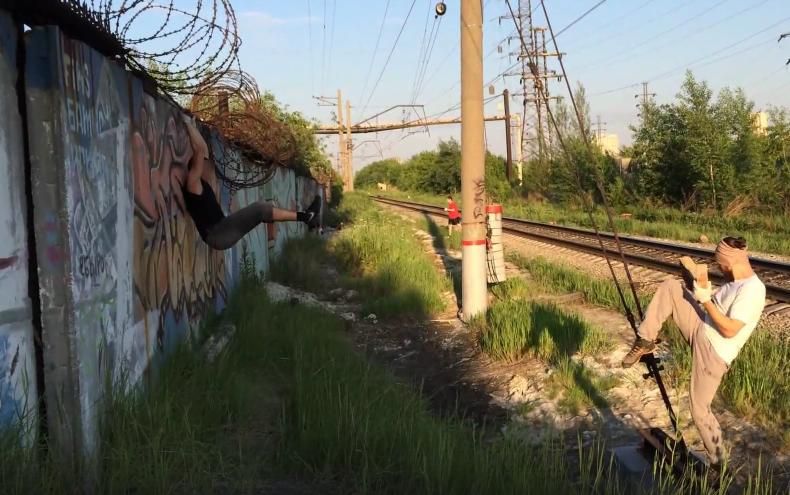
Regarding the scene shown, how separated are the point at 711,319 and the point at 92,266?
140 inches

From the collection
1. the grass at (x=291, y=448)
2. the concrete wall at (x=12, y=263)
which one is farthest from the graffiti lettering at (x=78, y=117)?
the grass at (x=291, y=448)

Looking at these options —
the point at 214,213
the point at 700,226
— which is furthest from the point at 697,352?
the point at 700,226

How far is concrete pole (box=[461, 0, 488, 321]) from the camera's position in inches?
373

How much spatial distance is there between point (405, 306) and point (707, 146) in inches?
810

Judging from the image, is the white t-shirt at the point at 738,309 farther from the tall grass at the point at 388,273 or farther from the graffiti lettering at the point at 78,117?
the tall grass at the point at 388,273

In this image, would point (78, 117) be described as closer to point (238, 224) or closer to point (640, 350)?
point (238, 224)

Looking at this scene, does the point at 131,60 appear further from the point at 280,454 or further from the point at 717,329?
the point at 717,329

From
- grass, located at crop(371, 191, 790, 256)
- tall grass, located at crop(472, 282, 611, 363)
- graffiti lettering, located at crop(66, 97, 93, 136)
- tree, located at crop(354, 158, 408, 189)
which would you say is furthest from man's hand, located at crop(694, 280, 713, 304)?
tree, located at crop(354, 158, 408, 189)

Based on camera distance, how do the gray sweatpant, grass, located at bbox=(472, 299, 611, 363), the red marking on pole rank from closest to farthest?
the red marking on pole, the gray sweatpant, grass, located at bbox=(472, 299, 611, 363)

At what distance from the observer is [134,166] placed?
15.1ft

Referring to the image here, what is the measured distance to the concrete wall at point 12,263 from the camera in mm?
2975

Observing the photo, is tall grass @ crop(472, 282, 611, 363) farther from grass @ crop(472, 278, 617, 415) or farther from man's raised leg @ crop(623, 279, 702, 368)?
man's raised leg @ crop(623, 279, 702, 368)

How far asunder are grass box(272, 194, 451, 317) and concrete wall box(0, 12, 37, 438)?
6.89m

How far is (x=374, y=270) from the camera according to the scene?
13.1 meters
